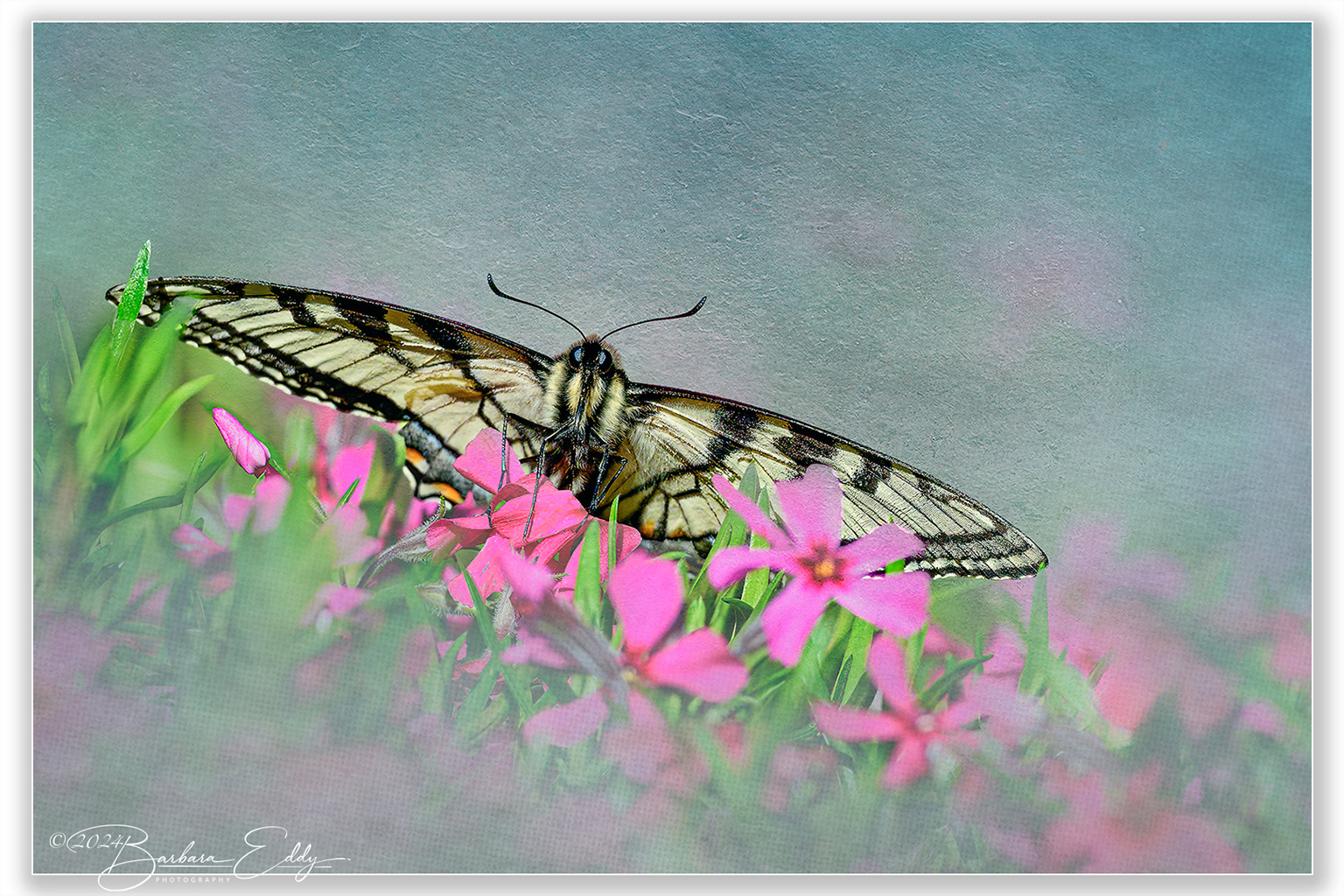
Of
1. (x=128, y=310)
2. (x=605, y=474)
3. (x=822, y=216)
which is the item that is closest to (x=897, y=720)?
(x=605, y=474)

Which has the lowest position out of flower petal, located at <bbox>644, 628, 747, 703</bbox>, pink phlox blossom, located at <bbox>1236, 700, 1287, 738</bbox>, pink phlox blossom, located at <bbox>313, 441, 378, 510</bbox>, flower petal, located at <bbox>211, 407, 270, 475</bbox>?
pink phlox blossom, located at <bbox>1236, 700, 1287, 738</bbox>

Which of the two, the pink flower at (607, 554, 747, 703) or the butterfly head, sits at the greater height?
the butterfly head

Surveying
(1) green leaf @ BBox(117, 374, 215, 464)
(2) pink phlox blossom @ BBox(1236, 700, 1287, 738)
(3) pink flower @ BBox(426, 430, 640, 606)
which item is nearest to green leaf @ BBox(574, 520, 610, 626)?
(3) pink flower @ BBox(426, 430, 640, 606)

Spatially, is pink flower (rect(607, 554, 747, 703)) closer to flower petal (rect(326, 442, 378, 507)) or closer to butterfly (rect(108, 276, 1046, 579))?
butterfly (rect(108, 276, 1046, 579))

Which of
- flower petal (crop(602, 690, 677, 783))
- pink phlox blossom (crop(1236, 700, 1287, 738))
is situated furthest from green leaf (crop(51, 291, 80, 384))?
pink phlox blossom (crop(1236, 700, 1287, 738))

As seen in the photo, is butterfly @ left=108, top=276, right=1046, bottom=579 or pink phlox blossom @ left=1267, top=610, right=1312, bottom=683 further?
pink phlox blossom @ left=1267, top=610, right=1312, bottom=683

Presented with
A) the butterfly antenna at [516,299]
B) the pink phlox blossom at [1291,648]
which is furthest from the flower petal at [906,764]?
the butterfly antenna at [516,299]
